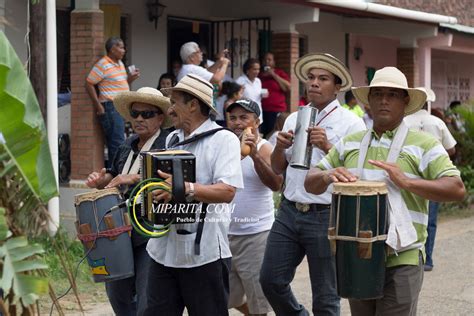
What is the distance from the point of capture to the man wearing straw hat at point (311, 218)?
6.49 meters

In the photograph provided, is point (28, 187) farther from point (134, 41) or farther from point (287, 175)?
point (134, 41)

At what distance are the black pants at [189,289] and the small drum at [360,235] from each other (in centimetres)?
76

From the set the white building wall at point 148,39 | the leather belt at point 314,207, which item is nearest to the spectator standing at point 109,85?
the white building wall at point 148,39

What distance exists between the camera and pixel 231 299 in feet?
23.6

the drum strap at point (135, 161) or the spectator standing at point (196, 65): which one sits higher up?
the spectator standing at point (196, 65)

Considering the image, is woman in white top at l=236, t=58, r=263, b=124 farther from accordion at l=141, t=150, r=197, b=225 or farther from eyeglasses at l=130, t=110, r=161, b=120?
accordion at l=141, t=150, r=197, b=225

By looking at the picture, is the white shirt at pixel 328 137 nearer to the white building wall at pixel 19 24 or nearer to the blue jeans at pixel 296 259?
the blue jeans at pixel 296 259

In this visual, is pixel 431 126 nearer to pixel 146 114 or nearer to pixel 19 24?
pixel 146 114

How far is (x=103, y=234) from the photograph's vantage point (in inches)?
235

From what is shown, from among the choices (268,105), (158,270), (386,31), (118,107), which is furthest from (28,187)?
(386,31)

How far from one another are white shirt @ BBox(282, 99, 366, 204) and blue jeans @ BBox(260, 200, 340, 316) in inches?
3.4

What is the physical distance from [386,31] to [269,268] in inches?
517

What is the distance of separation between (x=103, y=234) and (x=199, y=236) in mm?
711

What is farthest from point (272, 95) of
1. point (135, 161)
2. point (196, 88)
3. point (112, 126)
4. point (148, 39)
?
point (196, 88)
